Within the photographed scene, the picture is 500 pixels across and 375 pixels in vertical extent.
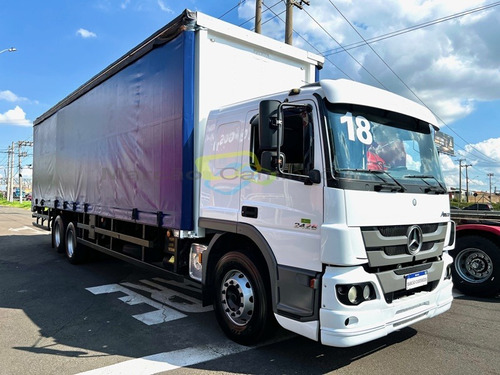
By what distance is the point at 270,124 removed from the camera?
11.3 feet

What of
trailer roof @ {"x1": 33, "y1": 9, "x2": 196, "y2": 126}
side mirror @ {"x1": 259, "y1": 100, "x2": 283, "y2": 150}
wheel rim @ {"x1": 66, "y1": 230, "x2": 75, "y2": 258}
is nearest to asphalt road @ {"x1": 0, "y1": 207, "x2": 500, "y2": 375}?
side mirror @ {"x1": 259, "y1": 100, "x2": 283, "y2": 150}

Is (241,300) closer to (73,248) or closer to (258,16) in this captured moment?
(73,248)

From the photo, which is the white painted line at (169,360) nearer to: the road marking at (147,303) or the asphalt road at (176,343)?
the asphalt road at (176,343)

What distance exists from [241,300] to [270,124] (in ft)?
6.47

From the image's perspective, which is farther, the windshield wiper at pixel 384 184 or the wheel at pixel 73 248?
the wheel at pixel 73 248

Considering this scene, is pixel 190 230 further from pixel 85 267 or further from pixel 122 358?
pixel 85 267

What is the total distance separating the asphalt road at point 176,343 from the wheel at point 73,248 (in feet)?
6.86

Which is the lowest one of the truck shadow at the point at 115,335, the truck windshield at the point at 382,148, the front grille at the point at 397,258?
the truck shadow at the point at 115,335

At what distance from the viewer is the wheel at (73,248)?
8.71 m

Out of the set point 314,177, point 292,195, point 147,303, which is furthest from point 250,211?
point 147,303

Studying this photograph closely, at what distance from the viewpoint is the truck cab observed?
323 centimetres

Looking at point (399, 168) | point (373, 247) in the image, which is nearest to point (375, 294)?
point (373, 247)

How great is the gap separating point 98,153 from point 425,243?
611 cm

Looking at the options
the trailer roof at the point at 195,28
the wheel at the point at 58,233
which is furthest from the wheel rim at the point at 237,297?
the wheel at the point at 58,233
